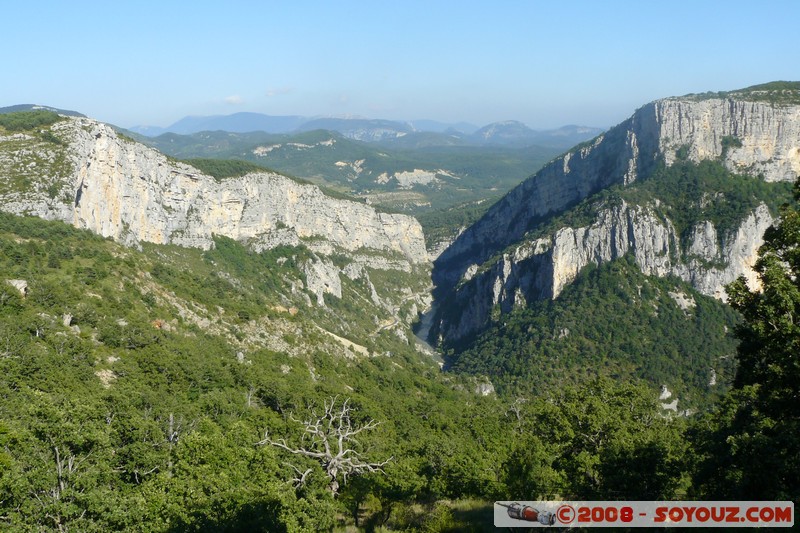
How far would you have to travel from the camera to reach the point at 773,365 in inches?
714

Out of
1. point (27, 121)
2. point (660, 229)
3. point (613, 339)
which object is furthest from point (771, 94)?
point (27, 121)

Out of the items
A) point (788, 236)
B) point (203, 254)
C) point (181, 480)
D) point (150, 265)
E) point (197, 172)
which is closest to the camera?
point (788, 236)

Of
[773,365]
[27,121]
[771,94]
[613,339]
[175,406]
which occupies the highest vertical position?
[771,94]

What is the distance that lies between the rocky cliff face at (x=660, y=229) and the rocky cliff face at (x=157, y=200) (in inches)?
1868

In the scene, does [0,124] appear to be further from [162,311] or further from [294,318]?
[294,318]

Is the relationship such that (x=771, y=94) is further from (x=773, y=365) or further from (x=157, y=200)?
(x=773, y=365)

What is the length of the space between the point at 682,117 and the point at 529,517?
158m

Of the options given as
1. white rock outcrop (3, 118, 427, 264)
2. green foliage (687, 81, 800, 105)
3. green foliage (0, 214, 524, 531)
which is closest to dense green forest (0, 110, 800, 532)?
green foliage (0, 214, 524, 531)

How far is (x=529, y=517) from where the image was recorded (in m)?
23.4

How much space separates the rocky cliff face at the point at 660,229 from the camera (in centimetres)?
13162

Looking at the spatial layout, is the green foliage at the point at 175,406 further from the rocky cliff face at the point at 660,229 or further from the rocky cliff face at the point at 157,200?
the rocky cliff face at the point at 660,229

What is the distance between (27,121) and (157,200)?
31441 millimetres

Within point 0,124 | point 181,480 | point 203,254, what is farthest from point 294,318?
point 181,480

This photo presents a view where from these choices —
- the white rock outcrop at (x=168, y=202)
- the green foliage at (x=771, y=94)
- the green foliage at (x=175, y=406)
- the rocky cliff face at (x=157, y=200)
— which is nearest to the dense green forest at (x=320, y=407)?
the green foliage at (x=175, y=406)
